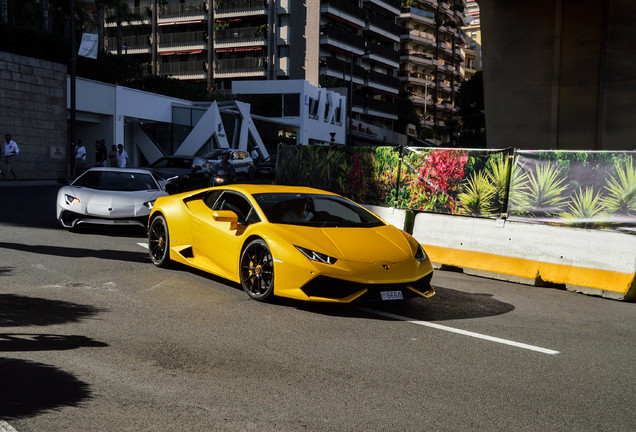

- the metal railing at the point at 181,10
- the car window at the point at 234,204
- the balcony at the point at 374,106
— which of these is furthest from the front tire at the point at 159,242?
the balcony at the point at 374,106

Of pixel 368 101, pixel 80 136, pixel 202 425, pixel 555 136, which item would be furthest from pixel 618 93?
pixel 368 101

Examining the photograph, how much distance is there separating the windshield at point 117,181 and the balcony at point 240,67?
61.1m

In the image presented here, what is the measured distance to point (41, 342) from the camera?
19.0 ft

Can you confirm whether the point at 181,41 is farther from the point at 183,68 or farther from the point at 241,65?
the point at 241,65

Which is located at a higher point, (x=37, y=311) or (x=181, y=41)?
(x=181, y=41)

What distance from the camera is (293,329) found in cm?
661

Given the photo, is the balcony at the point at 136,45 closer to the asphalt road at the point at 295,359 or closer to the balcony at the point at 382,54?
the balcony at the point at 382,54

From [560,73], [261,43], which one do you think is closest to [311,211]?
[560,73]

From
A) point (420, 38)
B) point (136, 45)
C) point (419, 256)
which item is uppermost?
point (420, 38)

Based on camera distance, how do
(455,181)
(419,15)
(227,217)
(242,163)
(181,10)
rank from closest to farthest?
(227,217), (455,181), (242,163), (181,10), (419,15)

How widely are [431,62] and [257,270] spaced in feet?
342

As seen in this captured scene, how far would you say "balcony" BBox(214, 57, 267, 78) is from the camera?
74.2 metres

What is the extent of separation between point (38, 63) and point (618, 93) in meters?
24.6

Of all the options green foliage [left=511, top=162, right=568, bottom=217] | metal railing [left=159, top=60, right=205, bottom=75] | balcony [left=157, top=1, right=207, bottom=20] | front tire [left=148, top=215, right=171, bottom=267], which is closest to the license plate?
front tire [left=148, top=215, right=171, bottom=267]
